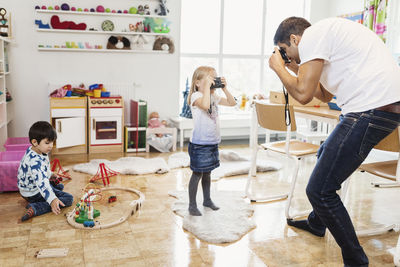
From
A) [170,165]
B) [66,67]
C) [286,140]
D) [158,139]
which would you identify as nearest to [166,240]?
[286,140]

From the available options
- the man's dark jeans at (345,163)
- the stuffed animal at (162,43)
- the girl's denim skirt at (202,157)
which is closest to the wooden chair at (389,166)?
the man's dark jeans at (345,163)

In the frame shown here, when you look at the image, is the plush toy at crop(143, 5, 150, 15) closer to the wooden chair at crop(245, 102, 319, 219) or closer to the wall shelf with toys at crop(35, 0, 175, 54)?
the wall shelf with toys at crop(35, 0, 175, 54)

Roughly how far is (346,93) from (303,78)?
0.19 metres

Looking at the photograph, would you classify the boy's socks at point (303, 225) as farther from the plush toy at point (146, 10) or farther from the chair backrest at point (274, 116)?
the plush toy at point (146, 10)

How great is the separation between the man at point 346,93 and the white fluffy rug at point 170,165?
183 cm

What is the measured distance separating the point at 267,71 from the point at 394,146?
3.59 metres

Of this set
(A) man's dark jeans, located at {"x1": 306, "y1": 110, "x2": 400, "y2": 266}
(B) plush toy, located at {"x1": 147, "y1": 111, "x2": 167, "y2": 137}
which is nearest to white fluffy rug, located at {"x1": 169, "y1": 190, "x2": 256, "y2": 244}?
(A) man's dark jeans, located at {"x1": 306, "y1": 110, "x2": 400, "y2": 266}

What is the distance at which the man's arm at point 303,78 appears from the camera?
1634mm

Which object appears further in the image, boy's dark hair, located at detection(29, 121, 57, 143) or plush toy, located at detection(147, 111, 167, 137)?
plush toy, located at detection(147, 111, 167, 137)

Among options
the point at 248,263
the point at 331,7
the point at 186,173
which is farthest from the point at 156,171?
the point at 331,7

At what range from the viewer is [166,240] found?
2242mm

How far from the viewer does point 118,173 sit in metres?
3.57

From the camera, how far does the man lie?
5.30 ft

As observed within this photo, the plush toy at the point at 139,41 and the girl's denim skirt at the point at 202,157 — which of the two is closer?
the girl's denim skirt at the point at 202,157
